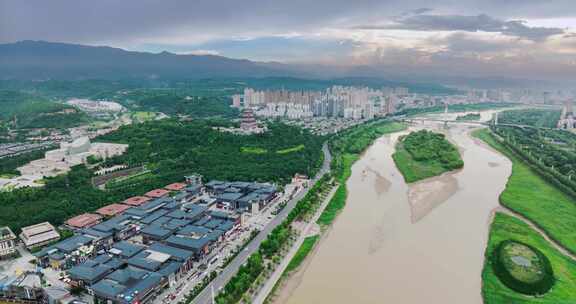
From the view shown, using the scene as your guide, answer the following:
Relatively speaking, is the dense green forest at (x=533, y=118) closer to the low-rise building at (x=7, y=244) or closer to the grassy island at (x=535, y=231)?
the grassy island at (x=535, y=231)

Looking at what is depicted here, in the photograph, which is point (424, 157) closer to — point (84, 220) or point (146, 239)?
point (146, 239)

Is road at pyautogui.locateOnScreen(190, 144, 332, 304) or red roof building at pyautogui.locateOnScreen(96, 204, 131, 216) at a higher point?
red roof building at pyautogui.locateOnScreen(96, 204, 131, 216)

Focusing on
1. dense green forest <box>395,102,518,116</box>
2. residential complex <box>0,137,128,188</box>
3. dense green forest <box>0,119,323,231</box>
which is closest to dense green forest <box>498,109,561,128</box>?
dense green forest <box>395,102,518,116</box>

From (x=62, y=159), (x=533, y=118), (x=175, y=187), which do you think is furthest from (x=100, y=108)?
(x=533, y=118)

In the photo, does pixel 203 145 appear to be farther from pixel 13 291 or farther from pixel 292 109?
pixel 292 109

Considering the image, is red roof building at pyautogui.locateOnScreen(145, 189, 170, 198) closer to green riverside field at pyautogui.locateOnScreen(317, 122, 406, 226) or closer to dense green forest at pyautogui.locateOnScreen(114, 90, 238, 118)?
green riverside field at pyautogui.locateOnScreen(317, 122, 406, 226)

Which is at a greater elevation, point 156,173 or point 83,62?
point 83,62

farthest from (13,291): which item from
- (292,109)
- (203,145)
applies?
(292,109)
